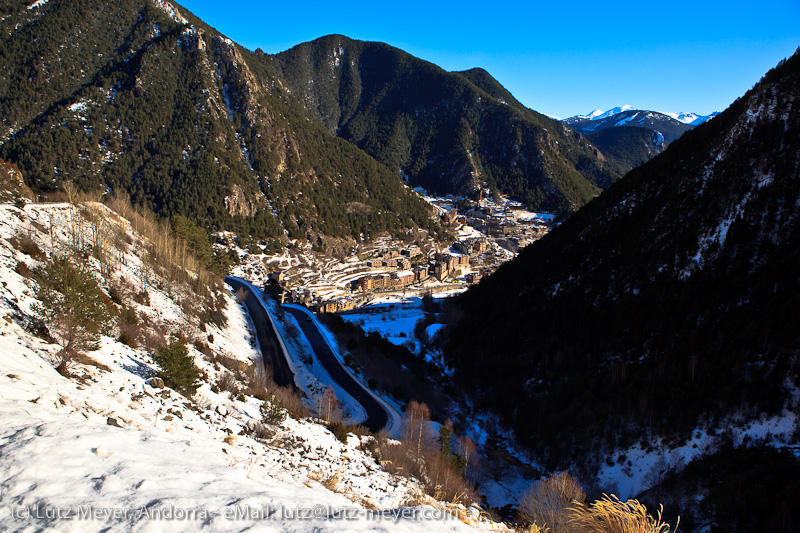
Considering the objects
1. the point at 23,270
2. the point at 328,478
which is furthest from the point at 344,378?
the point at 328,478

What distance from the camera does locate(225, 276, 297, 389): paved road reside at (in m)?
27.9

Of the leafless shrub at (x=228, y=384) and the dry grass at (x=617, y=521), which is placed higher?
the dry grass at (x=617, y=521)

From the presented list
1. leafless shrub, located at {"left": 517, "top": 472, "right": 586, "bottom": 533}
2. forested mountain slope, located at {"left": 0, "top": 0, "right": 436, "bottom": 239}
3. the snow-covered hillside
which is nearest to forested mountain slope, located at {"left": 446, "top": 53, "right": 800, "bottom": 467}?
leafless shrub, located at {"left": 517, "top": 472, "right": 586, "bottom": 533}

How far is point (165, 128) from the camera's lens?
93938 millimetres

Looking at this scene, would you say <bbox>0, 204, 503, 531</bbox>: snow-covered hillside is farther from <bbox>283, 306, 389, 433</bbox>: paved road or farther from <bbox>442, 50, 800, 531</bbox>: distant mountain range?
<bbox>442, 50, 800, 531</bbox>: distant mountain range

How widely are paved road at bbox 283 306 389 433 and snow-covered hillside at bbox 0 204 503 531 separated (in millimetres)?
9122

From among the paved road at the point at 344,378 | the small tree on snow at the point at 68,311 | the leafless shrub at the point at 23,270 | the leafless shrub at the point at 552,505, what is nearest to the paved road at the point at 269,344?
the paved road at the point at 344,378

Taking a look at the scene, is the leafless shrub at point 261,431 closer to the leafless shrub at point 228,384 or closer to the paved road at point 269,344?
the leafless shrub at point 228,384

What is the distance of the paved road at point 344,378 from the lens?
25688 millimetres

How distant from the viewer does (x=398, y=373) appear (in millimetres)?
35188

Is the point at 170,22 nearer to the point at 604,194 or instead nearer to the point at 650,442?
the point at 604,194

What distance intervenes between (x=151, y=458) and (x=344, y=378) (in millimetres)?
24920

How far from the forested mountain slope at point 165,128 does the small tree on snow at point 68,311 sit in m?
70.9

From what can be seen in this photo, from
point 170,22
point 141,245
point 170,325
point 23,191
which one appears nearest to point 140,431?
point 170,325
